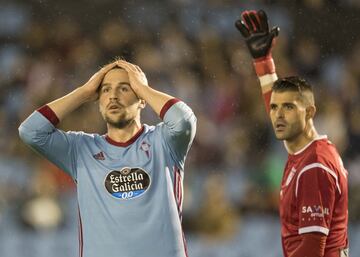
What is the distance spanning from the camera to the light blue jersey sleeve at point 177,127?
396cm

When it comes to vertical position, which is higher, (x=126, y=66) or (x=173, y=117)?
(x=126, y=66)

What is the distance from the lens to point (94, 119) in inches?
307

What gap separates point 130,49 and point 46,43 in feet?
2.75

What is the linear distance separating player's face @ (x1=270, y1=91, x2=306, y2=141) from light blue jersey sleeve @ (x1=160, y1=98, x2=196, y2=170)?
0.45 metres

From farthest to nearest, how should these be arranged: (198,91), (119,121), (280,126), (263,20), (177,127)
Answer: (198,91)
(263,20)
(280,126)
(119,121)
(177,127)

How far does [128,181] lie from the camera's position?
3.97 metres

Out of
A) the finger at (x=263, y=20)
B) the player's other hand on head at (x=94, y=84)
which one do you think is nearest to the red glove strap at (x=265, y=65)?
the finger at (x=263, y=20)

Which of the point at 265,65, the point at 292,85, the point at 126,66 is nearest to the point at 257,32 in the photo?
the point at 265,65

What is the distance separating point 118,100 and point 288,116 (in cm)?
80

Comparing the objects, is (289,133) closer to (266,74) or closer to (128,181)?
(266,74)

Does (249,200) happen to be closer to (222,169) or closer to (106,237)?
(222,169)

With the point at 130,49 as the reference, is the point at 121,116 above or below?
below

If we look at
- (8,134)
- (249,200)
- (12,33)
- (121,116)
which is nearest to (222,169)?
(249,200)

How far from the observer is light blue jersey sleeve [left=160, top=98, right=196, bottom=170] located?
156 inches
